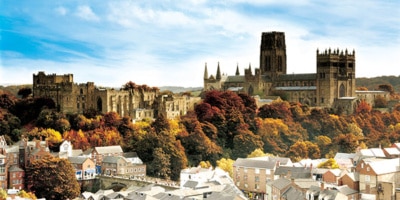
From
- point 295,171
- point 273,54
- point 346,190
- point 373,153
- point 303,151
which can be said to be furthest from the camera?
point 273,54

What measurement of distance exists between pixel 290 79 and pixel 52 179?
61.9 ft

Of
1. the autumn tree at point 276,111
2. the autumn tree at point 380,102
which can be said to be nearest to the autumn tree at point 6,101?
the autumn tree at point 276,111

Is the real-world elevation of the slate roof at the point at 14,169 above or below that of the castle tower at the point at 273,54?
below

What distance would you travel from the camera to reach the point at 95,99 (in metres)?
27.6

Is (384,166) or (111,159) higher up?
(384,166)

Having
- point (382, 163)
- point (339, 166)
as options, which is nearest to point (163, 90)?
point (339, 166)

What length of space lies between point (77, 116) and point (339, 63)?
15207mm

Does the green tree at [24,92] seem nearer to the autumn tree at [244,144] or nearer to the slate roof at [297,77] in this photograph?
the autumn tree at [244,144]

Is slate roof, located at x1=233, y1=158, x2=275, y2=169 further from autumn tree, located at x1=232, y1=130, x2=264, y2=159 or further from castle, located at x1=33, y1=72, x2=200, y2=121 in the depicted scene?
castle, located at x1=33, y1=72, x2=200, y2=121

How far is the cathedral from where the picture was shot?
33.4 m

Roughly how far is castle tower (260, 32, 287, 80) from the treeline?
772 centimetres

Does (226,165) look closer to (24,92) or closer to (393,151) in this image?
(393,151)

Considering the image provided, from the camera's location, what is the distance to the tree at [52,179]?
19.8m

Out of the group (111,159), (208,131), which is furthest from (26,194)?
(208,131)
